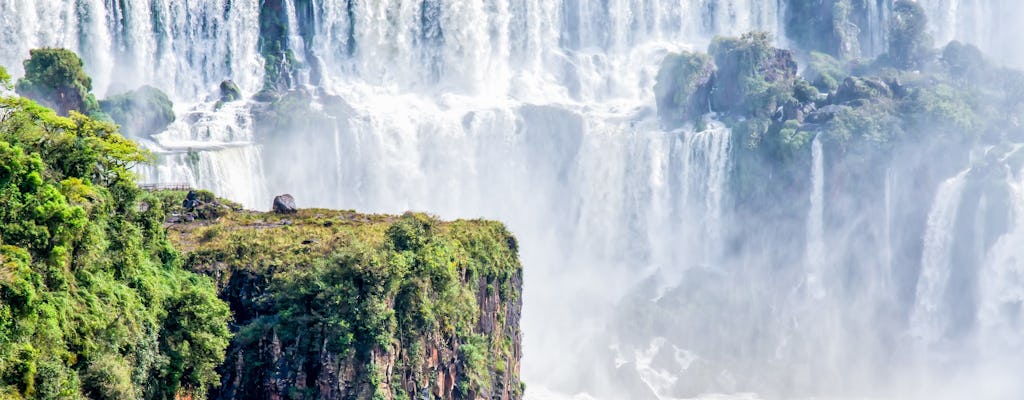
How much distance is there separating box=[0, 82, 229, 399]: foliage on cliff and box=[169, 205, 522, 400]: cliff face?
2.00 metres

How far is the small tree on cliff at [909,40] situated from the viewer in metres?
123

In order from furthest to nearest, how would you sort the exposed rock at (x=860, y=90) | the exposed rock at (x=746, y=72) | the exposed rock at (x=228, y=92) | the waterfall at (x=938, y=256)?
1. the exposed rock at (x=746, y=72)
2. the exposed rock at (x=860, y=90)
3. the exposed rock at (x=228, y=92)
4. the waterfall at (x=938, y=256)

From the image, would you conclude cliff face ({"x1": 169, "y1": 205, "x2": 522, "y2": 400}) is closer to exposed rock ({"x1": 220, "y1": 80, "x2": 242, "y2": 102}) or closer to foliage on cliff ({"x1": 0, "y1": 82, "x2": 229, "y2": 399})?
foliage on cliff ({"x1": 0, "y1": 82, "x2": 229, "y2": 399})

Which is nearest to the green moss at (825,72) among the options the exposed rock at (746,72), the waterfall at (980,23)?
the exposed rock at (746,72)

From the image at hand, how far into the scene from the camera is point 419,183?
115 metres

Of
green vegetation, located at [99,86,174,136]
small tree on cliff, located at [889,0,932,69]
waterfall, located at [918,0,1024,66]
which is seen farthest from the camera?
waterfall, located at [918,0,1024,66]

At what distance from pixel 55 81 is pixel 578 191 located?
3797 centimetres

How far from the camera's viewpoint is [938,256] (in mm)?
108875

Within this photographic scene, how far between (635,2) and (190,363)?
81416mm

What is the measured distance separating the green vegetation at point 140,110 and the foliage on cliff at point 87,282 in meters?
44.0

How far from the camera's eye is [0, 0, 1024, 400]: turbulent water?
339 ft

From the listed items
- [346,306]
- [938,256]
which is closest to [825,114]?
[938,256]

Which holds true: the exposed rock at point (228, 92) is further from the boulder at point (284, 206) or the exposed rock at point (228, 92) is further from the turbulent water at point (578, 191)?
the boulder at point (284, 206)

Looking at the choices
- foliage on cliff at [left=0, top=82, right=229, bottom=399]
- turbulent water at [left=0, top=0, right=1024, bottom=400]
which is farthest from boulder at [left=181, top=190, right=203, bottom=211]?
turbulent water at [left=0, top=0, right=1024, bottom=400]
